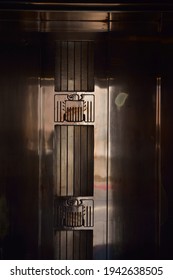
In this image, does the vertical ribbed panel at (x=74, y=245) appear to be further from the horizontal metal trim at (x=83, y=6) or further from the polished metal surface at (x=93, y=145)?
the horizontal metal trim at (x=83, y=6)

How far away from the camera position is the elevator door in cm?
310

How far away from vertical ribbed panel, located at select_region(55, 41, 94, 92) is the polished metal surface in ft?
0.12

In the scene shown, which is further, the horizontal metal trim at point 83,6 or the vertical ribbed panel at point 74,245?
the vertical ribbed panel at point 74,245

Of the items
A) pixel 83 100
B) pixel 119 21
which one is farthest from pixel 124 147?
pixel 119 21

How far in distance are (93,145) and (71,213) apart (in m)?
0.46

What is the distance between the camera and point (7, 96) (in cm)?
307

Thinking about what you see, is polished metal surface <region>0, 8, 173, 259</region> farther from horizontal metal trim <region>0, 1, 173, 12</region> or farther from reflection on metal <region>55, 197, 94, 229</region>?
horizontal metal trim <region>0, 1, 173, 12</region>

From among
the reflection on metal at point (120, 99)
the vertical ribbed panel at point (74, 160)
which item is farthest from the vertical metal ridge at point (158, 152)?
the vertical ribbed panel at point (74, 160)

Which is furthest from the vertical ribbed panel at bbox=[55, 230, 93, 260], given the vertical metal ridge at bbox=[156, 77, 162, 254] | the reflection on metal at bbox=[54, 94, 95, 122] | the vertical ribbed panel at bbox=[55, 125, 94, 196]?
the reflection on metal at bbox=[54, 94, 95, 122]

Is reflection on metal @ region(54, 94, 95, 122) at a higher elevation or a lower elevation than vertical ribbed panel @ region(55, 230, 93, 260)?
higher

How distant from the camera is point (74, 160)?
3145 mm

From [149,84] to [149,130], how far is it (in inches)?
11.8

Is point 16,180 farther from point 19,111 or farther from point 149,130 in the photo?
point 149,130

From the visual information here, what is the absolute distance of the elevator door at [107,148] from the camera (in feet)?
10.2
